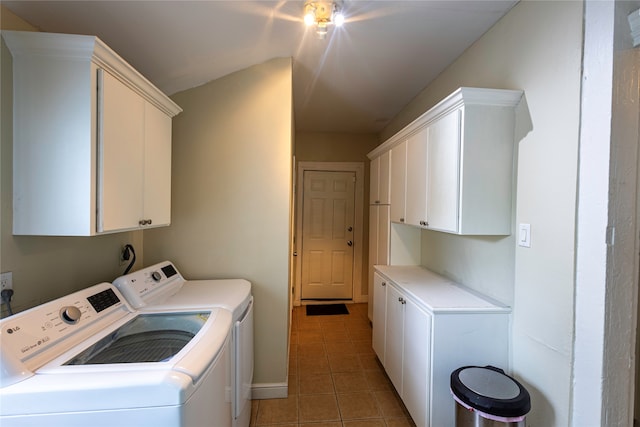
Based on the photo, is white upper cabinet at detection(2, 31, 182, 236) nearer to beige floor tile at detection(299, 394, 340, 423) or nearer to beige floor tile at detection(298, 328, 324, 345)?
beige floor tile at detection(299, 394, 340, 423)

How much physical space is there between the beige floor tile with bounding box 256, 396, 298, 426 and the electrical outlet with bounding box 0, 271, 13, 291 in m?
1.55

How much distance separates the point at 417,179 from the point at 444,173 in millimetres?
375

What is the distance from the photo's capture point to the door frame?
4203 mm

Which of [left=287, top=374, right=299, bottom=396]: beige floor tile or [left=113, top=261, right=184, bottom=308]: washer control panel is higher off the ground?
[left=113, top=261, right=184, bottom=308]: washer control panel

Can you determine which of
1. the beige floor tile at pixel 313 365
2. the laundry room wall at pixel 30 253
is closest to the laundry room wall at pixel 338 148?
the beige floor tile at pixel 313 365

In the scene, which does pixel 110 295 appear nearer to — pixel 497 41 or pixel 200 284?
pixel 200 284

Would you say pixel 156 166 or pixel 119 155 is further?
pixel 156 166

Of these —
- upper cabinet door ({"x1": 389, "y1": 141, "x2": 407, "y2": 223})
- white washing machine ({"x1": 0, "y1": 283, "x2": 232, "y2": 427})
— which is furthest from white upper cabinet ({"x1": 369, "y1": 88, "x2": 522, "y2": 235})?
white washing machine ({"x1": 0, "y1": 283, "x2": 232, "y2": 427})

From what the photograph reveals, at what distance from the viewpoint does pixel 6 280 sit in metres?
1.18

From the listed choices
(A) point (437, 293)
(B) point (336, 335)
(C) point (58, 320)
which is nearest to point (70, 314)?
(C) point (58, 320)

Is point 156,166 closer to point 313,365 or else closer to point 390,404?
point 313,365

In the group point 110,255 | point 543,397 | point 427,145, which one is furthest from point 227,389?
point 427,145

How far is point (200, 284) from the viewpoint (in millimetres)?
2016

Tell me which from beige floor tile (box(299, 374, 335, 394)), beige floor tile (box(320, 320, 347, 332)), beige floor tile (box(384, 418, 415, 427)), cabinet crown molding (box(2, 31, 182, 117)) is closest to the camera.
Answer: cabinet crown molding (box(2, 31, 182, 117))
